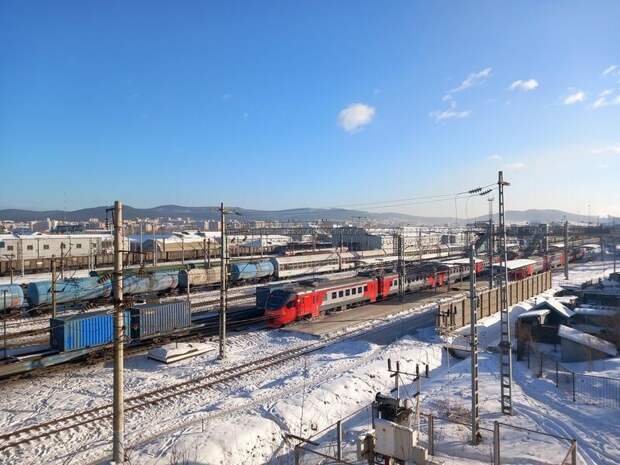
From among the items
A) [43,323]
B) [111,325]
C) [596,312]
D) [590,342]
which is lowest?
[43,323]

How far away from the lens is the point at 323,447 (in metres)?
12.3

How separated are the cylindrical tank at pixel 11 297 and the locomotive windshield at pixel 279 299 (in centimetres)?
1763

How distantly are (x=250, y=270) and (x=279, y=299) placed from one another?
20.3 m

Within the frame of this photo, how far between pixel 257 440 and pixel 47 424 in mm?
6669

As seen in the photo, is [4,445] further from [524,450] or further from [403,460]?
[524,450]

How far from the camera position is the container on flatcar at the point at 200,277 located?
40.2 meters

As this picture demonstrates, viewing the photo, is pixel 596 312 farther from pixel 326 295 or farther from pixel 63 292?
pixel 63 292

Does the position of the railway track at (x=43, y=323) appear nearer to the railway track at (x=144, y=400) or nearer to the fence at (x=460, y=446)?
the railway track at (x=144, y=400)

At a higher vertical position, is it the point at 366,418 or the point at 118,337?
the point at 118,337

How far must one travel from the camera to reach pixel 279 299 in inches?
1072

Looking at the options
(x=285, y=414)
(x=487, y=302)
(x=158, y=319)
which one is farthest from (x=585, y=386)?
(x=158, y=319)

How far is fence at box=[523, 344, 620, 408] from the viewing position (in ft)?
51.4

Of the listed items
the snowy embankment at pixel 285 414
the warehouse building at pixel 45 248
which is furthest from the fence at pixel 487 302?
the warehouse building at pixel 45 248

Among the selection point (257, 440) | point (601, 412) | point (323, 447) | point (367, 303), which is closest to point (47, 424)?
point (257, 440)
